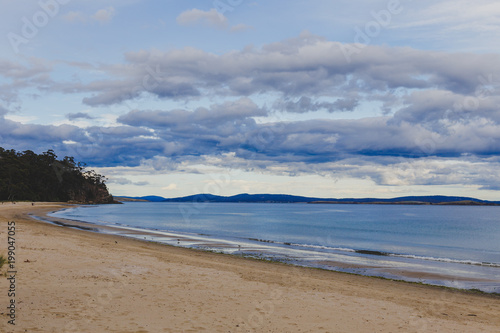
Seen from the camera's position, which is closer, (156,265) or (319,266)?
(156,265)

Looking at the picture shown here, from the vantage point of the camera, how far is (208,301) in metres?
11.7

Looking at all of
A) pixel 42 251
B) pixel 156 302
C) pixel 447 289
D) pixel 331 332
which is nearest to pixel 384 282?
pixel 447 289

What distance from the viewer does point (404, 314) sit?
39.0 ft

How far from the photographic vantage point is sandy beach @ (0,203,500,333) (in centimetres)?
928

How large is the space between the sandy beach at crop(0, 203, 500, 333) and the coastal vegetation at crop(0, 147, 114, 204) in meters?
118

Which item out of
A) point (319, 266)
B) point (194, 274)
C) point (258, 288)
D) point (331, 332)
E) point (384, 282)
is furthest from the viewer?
point (319, 266)

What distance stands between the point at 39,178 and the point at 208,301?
515 feet

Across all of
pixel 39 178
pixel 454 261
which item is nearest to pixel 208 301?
pixel 454 261

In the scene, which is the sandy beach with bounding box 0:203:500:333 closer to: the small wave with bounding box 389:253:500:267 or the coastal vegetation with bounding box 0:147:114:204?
the small wave with bounding box 389:253:500:267

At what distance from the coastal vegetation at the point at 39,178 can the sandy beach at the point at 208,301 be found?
11782 centimetres

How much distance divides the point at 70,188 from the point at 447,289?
185023mm

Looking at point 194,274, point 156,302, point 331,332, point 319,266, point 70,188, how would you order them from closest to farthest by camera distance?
point 331,332
point 156,302
point 194,274
point 319,266
point 70,188

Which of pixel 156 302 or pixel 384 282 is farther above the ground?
pixel 156 302

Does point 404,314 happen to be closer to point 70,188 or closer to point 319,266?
point 319,266
